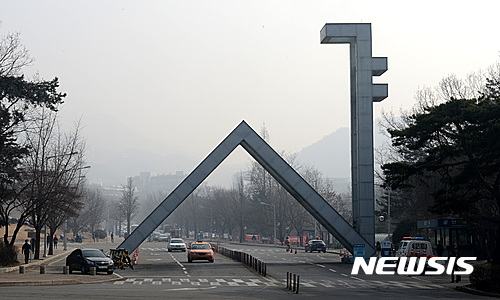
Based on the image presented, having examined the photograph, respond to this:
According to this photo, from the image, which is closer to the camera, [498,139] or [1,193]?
[498,139]

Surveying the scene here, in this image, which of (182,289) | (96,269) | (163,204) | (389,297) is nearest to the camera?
(389,297)

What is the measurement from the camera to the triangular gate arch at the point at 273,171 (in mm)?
49375

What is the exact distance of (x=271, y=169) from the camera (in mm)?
51156

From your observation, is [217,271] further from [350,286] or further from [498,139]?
[498,139]

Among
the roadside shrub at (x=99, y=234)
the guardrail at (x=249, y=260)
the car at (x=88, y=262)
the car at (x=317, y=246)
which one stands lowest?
the roadside shrub at (x=99, y=234)

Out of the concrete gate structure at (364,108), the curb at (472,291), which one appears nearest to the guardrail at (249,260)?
the concrete gate structure at (364,108)

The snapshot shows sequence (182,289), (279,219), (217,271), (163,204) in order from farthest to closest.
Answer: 1. (279,219)
2. (163,204)
3. (217,271)
4. (182,289)

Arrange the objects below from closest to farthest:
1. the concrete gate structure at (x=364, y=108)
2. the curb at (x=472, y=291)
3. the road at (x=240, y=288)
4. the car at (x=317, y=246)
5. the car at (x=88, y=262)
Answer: the road at (x=240, y=288) → the curb at (x=472, y=291) → the car at (x=88, y=262) → the concrete gate structure at (x=364, y=108) → the car at (x=317, y=246)

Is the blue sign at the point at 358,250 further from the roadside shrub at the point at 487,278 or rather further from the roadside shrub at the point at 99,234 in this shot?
the roadside shrub at the point at 99,234

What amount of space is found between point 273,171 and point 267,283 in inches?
806

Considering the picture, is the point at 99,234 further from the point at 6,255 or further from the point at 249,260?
the point at 6,255

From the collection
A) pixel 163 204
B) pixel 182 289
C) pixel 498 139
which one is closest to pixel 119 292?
pixel 182 289

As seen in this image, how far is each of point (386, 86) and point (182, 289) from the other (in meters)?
29.4

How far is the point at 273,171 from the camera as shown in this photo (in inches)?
2016
